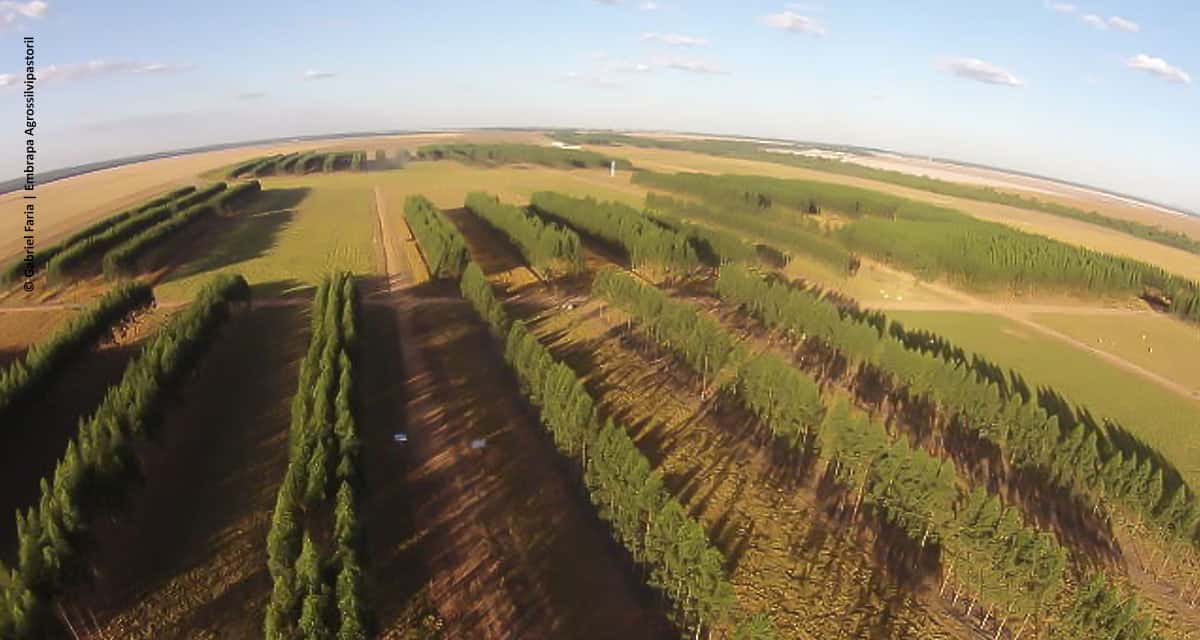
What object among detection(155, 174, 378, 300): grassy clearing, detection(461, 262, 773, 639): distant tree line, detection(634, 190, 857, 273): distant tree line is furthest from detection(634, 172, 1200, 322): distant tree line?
detection(155, 174, 378, 300): grassy clearing

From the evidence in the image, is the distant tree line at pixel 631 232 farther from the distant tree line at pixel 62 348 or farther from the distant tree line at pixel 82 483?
the distant tree line at pixel 62 348

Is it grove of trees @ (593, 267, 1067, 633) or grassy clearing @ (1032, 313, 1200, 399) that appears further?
grassy clearing @ (1032, 313, 1200, 399)

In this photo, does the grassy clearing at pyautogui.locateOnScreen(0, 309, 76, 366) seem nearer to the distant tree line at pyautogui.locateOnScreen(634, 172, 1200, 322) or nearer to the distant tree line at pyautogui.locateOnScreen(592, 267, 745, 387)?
the distant tree line at pyautogui.locateOnScreen(592, 267, 745, 387)

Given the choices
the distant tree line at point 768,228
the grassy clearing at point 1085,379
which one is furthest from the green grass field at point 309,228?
the grassy clearing at point 1085,379

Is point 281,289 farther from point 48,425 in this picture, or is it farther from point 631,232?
point 631,232

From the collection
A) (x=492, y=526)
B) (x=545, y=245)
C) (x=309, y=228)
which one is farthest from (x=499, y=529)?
(x=309, y=228)

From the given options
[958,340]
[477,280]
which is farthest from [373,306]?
[958,340]
